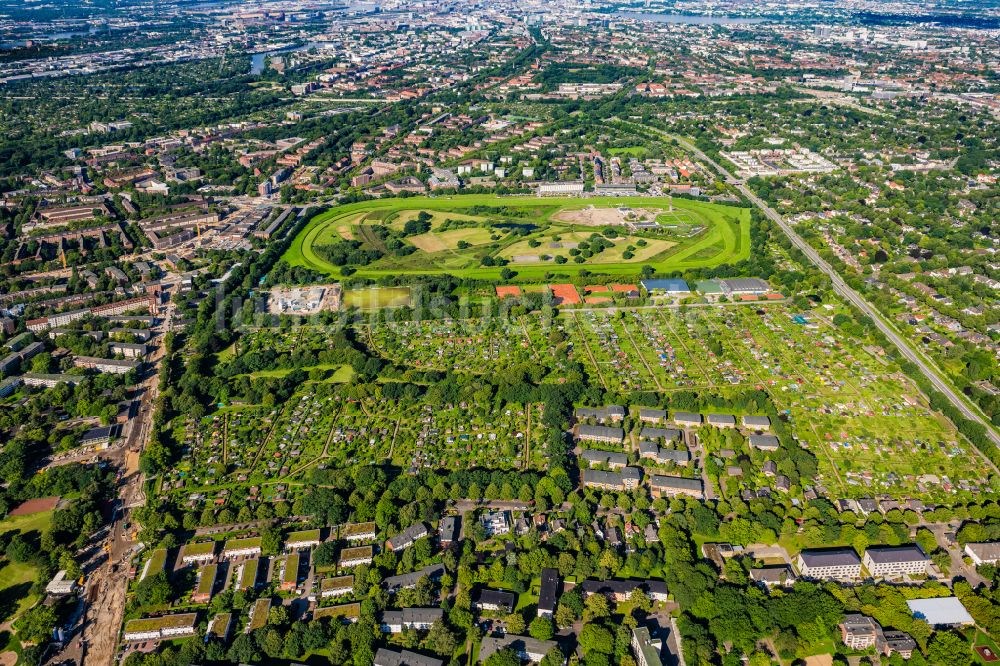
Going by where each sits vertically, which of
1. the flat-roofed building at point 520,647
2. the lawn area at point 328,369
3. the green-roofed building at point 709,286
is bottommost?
the flat-roofed building at point 520,647

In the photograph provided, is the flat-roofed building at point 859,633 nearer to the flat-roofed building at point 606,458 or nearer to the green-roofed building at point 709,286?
the flat-roofed building at point 606,458

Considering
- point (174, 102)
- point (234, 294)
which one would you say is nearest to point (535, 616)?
point (234, 294)

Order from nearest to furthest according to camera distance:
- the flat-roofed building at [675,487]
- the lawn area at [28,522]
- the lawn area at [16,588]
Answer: the lawn area at [16,588]
the lawn area at [28,522]
the flat-roofed building at [675,487]

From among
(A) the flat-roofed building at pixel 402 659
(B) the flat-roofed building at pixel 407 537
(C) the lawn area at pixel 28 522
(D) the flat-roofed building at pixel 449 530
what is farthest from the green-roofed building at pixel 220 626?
(C) the lawn area at pixel 28 522

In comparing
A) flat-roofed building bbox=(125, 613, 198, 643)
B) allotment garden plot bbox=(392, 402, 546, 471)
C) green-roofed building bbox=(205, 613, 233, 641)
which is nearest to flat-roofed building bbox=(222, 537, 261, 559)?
green-roofed building bbox=(205, 613, 233, 641)

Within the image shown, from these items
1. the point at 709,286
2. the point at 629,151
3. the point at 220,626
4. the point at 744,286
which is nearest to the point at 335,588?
the point at 220,626
